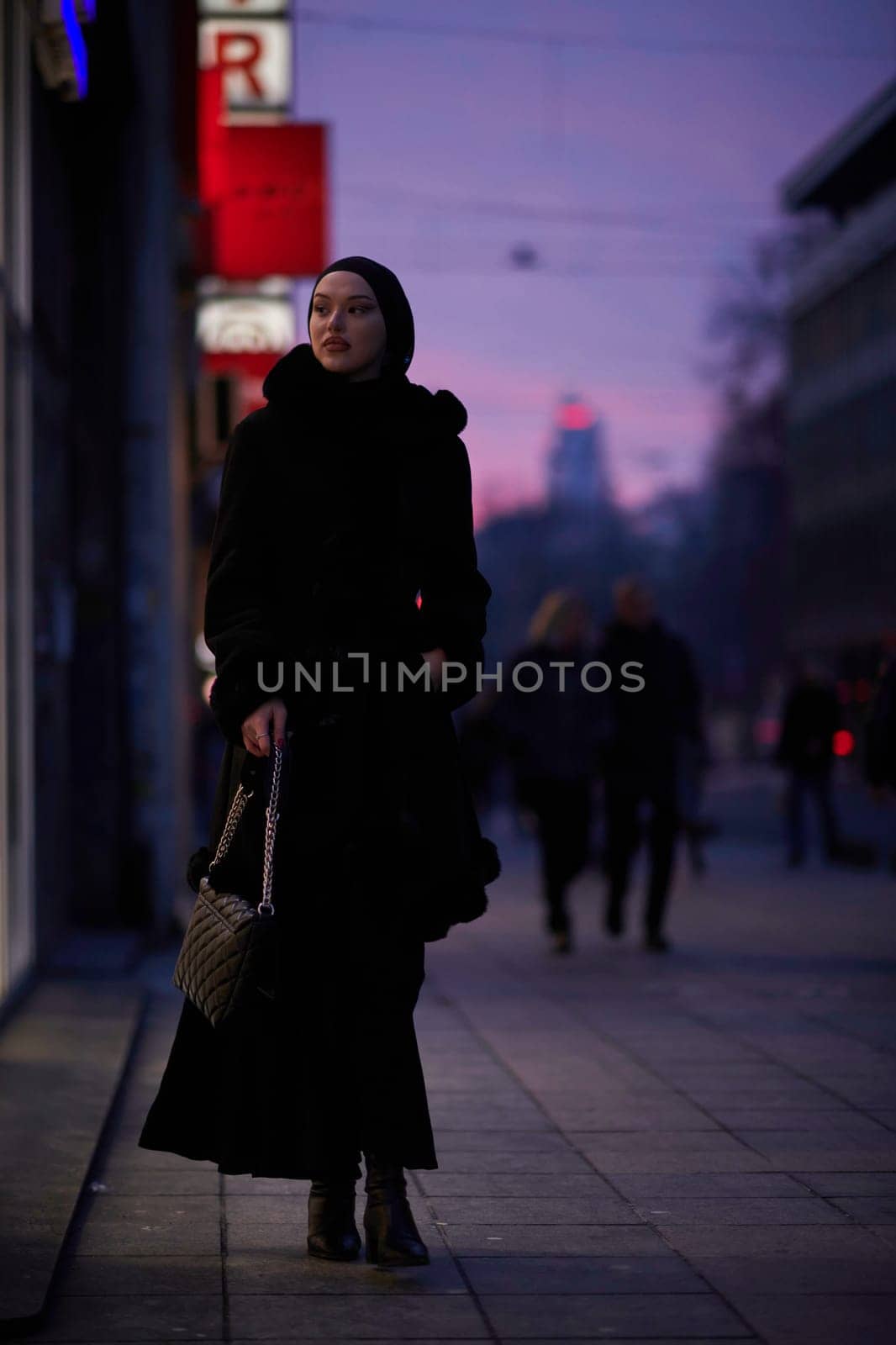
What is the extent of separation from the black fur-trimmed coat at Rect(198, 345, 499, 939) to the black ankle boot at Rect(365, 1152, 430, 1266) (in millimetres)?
518

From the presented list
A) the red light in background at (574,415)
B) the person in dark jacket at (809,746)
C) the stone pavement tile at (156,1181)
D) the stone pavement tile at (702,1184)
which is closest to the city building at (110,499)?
the stone pavement tile at (156,1181)

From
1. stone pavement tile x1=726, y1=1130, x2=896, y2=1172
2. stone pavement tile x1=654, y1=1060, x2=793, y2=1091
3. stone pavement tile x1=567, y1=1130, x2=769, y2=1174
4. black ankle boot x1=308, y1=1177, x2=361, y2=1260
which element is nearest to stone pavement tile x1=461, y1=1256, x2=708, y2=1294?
black ankle boot x1=308, y1=1177, x2=361, y2=1260

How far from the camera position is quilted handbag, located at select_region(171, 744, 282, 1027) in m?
4.70

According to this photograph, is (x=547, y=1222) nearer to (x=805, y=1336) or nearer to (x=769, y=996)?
(x=805, y=1336)

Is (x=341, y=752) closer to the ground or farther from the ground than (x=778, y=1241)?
farther from the ground

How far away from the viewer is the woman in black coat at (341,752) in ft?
16.1

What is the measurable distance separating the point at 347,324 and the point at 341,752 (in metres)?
0.93

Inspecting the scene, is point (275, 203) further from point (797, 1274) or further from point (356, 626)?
point (797, 1274)

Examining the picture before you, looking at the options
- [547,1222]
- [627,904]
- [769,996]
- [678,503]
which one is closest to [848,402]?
[678,503]

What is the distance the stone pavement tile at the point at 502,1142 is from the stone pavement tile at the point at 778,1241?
Result: 3.52 ft

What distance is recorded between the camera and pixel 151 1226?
5523mm

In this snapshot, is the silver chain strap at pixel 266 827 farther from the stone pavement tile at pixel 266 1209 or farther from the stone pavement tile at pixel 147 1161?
the stone pavement tile at pixel 147 1161

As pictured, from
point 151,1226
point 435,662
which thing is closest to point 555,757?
point 151,1226

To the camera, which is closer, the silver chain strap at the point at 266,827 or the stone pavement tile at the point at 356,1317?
the stone pavement tile at the point at 356,1317
